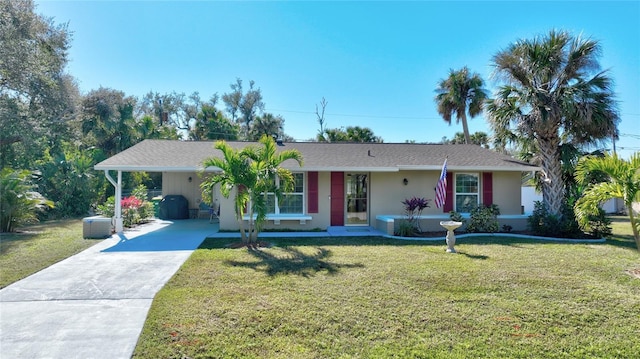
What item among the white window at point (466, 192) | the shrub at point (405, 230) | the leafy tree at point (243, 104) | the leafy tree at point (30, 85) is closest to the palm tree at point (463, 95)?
the white window at point (466, 192)

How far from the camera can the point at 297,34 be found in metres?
16.6

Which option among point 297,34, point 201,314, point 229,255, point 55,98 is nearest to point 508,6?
point 297,34

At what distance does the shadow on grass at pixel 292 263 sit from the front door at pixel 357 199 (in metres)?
4.30

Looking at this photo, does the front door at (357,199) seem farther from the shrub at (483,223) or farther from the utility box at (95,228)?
the utility box at (95,228)

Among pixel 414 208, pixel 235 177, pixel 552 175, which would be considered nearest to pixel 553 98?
pixel 552 175

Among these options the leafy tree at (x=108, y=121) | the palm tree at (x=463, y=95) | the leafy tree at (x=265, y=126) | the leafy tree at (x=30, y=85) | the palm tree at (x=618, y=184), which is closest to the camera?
the palm tree at (x=618, y=184)

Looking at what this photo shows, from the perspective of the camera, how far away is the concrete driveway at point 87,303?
3.80 m

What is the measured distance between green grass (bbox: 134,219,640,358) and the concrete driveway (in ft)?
1.06

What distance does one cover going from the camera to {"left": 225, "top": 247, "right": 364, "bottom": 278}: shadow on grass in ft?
21.9

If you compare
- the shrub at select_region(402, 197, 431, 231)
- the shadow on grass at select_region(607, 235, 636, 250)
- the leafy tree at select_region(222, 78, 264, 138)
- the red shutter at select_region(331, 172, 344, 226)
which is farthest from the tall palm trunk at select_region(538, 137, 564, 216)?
the leafy tree at select_region(222, 78, 264, 138)

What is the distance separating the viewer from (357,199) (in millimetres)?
12750

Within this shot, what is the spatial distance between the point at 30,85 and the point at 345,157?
15104 mm

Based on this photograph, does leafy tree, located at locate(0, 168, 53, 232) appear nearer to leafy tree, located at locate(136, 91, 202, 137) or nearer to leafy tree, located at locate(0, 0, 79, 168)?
leafy tree, located at locate(0, 0, 79, 168)

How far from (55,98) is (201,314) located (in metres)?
18.4
